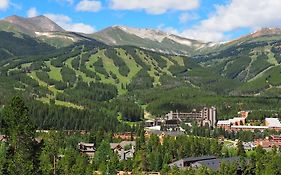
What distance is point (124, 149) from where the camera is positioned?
6654 inches

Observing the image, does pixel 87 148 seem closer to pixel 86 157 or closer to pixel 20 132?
pixel 86 157

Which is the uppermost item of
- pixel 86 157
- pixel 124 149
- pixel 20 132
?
pixel 20 132

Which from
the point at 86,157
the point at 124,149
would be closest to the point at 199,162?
the point at 86,157

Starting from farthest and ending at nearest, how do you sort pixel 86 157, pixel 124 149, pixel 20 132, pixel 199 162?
pixel 124 149, pixel 86 157, pixel 199 162, pixel 20 132

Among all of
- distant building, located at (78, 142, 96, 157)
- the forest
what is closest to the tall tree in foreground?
the forest

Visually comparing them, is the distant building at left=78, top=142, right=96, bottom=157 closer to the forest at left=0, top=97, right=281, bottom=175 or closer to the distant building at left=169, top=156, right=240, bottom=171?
the forest at left=0, top=97, right=281, bottom=175

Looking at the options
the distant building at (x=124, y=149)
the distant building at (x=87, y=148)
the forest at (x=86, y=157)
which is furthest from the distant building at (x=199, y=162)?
the distant building at (x=87, y=148)

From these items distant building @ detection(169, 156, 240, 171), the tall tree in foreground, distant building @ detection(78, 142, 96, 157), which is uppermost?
the tall tree in foreground

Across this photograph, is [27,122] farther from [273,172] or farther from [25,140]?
[273,172]

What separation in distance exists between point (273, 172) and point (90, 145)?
82.1 metres

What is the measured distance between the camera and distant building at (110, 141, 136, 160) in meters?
162

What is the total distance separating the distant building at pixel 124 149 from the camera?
6375 inches

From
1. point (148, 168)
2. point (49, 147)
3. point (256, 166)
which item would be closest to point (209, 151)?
point (148, 168)

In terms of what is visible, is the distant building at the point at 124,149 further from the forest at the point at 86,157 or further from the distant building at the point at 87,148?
the distant building at the point at 87,148
